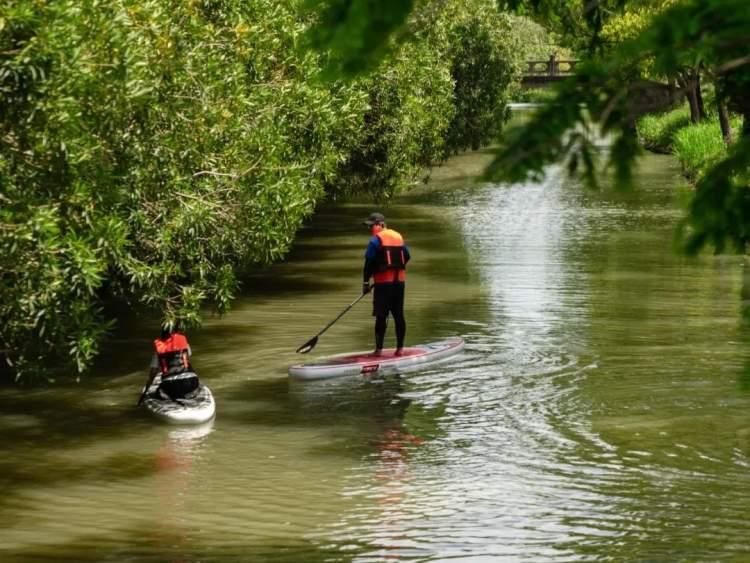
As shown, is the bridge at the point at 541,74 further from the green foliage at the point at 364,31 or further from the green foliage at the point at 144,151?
the green foliage at the point at 364,31

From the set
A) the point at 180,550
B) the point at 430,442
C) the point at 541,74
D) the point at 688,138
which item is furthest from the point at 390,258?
the point at 541,74

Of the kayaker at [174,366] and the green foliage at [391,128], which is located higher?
the green foliage at [391,128]

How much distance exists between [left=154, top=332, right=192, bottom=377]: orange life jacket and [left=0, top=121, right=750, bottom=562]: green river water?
0.62m

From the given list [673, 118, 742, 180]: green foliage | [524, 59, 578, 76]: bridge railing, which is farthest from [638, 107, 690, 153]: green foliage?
[524, 59, 578, 76]: bridge railing

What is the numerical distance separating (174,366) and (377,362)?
3.27 m

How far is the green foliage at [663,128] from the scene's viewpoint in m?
58.5

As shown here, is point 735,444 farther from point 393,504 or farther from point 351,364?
point 351,364

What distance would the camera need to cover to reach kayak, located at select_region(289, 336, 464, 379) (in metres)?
18.2

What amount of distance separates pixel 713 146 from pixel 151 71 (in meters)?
31.5

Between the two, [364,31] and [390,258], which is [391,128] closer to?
[390,258]

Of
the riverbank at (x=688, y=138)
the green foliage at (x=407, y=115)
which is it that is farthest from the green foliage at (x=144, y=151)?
the riverbank at (x=688, y=138)

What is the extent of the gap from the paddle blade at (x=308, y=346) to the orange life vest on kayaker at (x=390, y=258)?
4.32ft

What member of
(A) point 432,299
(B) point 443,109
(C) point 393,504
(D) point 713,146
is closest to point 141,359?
(A) point 432,299

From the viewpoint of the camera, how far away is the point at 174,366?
16.2 meters
